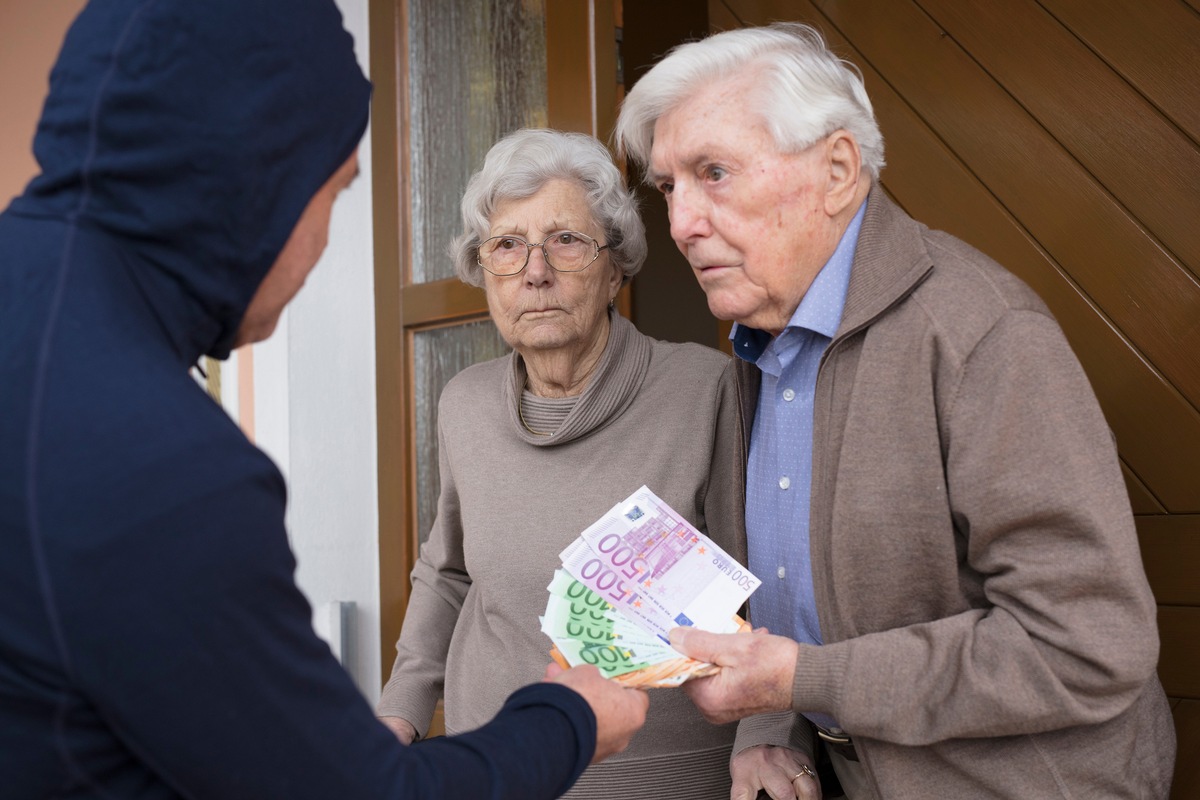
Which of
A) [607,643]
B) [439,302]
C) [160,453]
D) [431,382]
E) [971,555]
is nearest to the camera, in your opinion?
[160,453]

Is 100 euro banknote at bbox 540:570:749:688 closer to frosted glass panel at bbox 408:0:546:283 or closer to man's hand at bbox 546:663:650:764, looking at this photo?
man's hand at bbox 546:663:650:764

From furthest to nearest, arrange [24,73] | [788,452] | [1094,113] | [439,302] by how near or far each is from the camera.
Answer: [24,73] → [439,302] → [1094,113] → [788,452]

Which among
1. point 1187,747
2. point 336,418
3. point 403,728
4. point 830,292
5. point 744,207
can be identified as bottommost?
point 403,728

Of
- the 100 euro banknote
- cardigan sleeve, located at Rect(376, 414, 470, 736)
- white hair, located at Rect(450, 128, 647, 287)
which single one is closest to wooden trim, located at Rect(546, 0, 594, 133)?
white hair, located at Rect(450, 128, 647, 287)

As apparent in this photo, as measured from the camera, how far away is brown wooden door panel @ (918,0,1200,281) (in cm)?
195

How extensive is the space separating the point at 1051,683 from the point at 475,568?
1.23m

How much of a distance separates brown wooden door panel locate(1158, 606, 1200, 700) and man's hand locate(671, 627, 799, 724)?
0.87m

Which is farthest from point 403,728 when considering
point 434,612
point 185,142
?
point 185,142

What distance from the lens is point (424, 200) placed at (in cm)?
331

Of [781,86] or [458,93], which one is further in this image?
[458,93]

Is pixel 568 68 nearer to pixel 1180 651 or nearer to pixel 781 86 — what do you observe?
pixel 781 86

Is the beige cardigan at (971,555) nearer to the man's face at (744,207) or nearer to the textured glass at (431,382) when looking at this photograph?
the man's face at (744,207)

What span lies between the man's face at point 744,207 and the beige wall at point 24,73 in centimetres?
326

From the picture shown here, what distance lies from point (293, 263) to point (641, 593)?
2.66 ft
